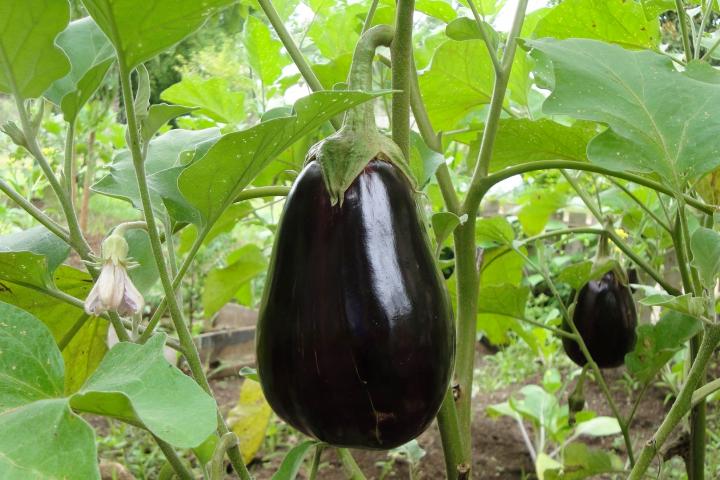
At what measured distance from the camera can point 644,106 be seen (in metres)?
0.42

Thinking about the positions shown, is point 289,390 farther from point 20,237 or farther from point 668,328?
point 668,328

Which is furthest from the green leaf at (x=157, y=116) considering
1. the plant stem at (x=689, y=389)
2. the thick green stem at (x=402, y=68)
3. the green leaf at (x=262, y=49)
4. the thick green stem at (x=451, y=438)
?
the green leaf at (x=262, y=49)

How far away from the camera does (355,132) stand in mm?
378

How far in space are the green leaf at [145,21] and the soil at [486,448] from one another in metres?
0.93

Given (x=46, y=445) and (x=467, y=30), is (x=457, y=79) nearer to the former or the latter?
(x=467, y=30)

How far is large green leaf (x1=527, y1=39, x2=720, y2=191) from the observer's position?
0.41 metres

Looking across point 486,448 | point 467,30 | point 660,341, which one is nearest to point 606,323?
point 660,341

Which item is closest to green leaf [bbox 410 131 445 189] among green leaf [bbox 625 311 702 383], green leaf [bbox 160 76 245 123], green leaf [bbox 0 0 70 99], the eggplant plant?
the eggplant plant

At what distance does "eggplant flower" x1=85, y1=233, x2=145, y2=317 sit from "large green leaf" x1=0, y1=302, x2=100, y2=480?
0.05 m

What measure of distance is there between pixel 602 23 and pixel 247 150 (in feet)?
1.55

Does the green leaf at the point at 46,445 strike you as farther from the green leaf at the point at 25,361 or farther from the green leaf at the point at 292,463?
the green leaf at the point at 292,463

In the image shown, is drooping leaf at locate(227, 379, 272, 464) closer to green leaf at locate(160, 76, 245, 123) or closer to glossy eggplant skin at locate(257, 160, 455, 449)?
green leaf at locate(160, 76, 245, 123)

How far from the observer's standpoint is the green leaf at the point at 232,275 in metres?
0.97

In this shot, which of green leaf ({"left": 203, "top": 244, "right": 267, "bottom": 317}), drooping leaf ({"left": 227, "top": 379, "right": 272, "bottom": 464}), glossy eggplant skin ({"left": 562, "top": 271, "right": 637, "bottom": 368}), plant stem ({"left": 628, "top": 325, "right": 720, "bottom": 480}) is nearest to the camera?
plant stem ({"left": 628, "top": 325, "right": 720, "bottom": 480})
